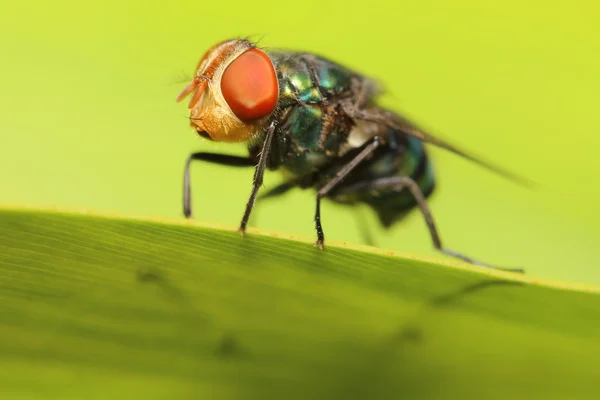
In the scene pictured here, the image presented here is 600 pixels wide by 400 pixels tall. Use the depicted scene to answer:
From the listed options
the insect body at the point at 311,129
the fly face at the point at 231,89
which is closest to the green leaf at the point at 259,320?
the insect body at the point at 311,129

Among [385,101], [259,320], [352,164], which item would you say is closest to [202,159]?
[352,164]

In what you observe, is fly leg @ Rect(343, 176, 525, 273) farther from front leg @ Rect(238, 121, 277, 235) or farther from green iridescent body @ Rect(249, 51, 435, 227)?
front leg @ Rect(238, 121, 277, 235)

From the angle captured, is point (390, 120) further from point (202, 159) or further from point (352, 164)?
point (202, 159)

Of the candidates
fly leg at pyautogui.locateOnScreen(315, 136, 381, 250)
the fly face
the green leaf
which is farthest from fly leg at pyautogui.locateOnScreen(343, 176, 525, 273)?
the green leaf

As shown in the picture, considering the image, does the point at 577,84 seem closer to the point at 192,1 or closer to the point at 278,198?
the point at 278,198

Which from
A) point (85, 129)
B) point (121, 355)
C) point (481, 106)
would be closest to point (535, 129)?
point (481, 106)

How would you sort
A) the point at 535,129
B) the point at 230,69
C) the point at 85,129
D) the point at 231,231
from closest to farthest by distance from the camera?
the point at 231,231 → the point at 230,69 → the point at 85,129 → the point at 535,129

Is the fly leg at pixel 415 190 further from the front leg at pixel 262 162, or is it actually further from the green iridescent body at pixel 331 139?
the front leg at pixel 262 162
